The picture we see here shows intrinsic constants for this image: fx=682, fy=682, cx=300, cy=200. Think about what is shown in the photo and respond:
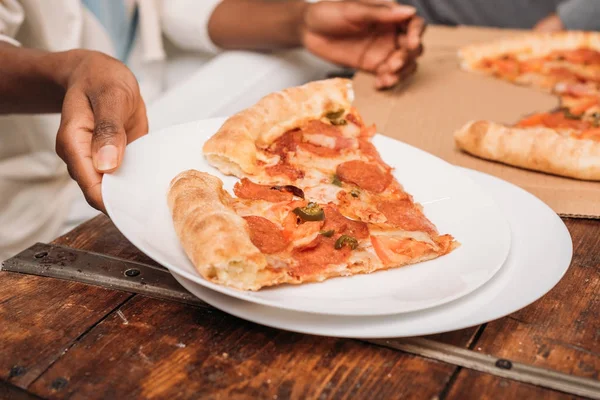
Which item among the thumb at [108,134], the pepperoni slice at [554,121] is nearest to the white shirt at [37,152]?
the thumb at [108,134]

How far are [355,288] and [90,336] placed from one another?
0.45m

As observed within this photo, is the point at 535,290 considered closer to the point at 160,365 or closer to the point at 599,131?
the point at 160,365

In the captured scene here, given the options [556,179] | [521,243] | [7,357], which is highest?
[7,357]

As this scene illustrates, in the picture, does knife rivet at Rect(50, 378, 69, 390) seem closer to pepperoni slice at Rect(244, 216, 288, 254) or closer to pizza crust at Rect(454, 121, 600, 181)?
pepperoni slice at Rect(244, 216, 288, 254)

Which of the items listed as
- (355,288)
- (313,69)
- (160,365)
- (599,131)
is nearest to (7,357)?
(160,365)

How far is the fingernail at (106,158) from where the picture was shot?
1.32 meters

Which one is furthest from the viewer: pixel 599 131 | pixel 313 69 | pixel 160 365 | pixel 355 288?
pixel 313 69

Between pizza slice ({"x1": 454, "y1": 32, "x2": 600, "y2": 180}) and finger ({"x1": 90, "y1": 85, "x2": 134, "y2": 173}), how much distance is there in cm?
102

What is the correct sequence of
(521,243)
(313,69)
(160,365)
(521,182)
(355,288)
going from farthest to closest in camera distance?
1. (313,69)
2. (521,182)
3. (521,243)
4. (355,288)
5. (160,365)

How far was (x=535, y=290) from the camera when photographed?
118 centimetres

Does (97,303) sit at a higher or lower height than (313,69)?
higher

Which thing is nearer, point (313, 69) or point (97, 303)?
point (97, 303)

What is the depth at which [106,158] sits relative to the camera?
132 centimetres

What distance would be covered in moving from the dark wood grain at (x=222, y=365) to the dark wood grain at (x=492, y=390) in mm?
24
